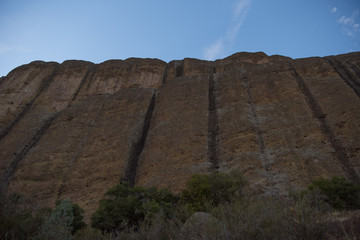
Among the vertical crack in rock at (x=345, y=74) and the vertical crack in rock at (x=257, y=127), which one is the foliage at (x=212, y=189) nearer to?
the vertical crack in rock at (x=257, y=127)

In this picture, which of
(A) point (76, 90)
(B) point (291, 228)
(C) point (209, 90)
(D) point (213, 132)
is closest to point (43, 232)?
(B) point (291, 228)

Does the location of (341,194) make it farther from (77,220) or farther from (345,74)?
(345,74)

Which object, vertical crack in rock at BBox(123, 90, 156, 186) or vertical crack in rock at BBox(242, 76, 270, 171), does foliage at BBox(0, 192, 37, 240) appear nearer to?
vertical crack in rock at BBox(123, 90, 156, 186)

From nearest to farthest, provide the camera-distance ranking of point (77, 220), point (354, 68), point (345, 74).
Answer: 1. point (77, 220)
2. point (345, 74)
3. point (354, 68)

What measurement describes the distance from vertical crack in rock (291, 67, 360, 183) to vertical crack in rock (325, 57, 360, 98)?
11.9 ft

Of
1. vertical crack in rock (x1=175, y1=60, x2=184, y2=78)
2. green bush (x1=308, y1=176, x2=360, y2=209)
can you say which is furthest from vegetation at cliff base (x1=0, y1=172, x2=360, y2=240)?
vertical crack in rock (x1=175, y1=60, x2=184, y2=78)

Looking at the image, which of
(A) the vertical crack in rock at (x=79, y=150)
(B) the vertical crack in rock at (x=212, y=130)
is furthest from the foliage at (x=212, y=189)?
(A) the vertical crack in rock at (x=79, y=150)

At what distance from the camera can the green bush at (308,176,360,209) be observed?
13914 millimetres

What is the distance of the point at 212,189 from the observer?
16.0 meters

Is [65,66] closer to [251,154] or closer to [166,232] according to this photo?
[251,154]

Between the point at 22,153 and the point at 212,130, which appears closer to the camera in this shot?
the point at 212,130

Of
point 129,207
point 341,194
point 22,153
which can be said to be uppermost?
point 22,153

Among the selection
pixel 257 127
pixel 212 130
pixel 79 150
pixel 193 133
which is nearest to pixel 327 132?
pixel 257 127

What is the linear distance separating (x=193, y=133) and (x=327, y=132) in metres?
9.97
